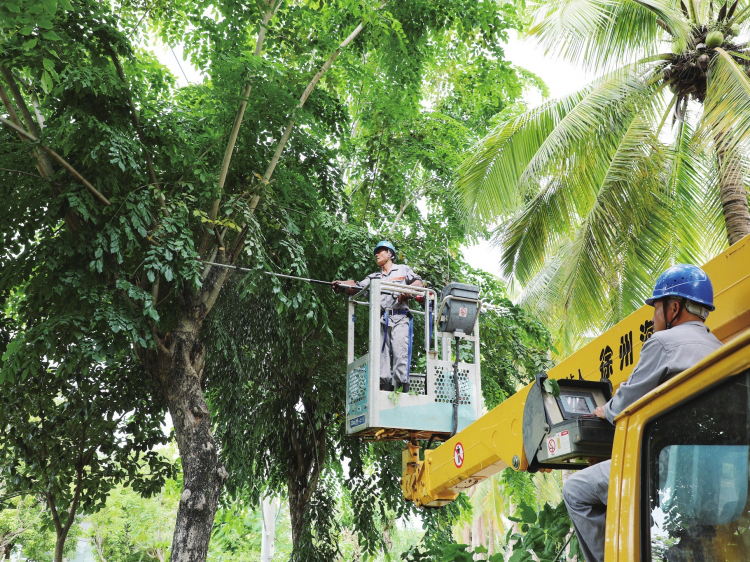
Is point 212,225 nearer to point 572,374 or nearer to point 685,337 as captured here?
point 572,374

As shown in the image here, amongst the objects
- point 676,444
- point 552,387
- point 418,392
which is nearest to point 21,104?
point 418,392

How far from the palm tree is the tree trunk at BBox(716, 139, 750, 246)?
2 cm

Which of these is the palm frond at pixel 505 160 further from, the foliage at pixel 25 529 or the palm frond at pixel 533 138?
the foliage at pixel 25 529

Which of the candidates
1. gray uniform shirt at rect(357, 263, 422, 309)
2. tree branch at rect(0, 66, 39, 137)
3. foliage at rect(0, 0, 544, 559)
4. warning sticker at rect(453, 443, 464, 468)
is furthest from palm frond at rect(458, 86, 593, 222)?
warning sticker at rect(453, 443, 464, 468)

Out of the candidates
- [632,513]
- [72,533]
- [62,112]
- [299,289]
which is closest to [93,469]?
[299,289]

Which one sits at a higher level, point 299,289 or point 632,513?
point 299,289

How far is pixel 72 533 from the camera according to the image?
2200 cm

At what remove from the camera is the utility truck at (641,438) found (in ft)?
6.15

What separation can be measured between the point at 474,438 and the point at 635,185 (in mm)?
5778

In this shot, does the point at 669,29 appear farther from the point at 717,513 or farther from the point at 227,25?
the point at 717,513

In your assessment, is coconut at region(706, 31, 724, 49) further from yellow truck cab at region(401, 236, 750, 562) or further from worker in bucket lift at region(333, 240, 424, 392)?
yellow truck cab at region(401, 236, 750, 562)

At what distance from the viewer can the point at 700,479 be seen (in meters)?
2.00

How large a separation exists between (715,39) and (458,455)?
6.49m

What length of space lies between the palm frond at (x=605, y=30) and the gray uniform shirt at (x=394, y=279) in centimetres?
394
